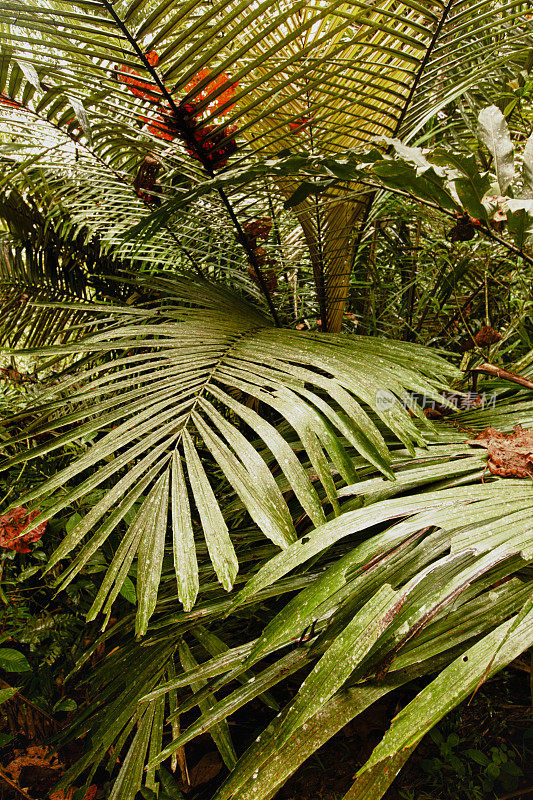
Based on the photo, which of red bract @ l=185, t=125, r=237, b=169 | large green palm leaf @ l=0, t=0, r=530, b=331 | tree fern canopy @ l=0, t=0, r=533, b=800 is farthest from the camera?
red bract @ l=185, t=125, r=237, b=169

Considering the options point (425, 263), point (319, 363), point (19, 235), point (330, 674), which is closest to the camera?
point (330, 674)

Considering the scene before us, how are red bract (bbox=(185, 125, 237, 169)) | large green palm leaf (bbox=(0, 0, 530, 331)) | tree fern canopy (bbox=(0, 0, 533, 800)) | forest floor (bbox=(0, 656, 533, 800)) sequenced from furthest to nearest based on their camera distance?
forest floor (bbox=(0, 656, 533, 800)) → red bract (bbox=(185, 125, 237, 169)) → large green palm leaf (bbox=(0, 0, 530, 331)) → tree fern canopy (bbox=(0, 0, 533, 800))

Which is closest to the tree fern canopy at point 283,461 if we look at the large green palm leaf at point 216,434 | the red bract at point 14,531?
the large green palm leaf at point 216,434

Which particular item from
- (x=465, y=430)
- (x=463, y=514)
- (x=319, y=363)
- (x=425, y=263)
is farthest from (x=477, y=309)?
(x=463, y=514)

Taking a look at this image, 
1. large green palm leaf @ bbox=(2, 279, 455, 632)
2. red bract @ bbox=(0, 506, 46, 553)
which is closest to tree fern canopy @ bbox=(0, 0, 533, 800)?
large green palm leaf @ bbox=(2, 279, 455, 632)

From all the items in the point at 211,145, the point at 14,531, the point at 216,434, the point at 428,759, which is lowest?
the point at 428,759

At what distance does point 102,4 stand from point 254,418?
0.51m

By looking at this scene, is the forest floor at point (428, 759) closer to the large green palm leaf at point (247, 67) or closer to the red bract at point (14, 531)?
the red bract at point (14, 531)

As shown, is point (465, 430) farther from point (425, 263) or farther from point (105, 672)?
point (425, 263)

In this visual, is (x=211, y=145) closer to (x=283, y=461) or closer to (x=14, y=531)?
(x=283, y=461)

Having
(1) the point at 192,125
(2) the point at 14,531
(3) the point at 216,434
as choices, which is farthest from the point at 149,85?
(2) the point at 14,531

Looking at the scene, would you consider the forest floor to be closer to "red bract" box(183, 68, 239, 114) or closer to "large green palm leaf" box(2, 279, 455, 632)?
"large green palm leaf" box(2, 279, 455, 632)

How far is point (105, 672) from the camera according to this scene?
0.70 m

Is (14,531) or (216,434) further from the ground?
(216,434)
